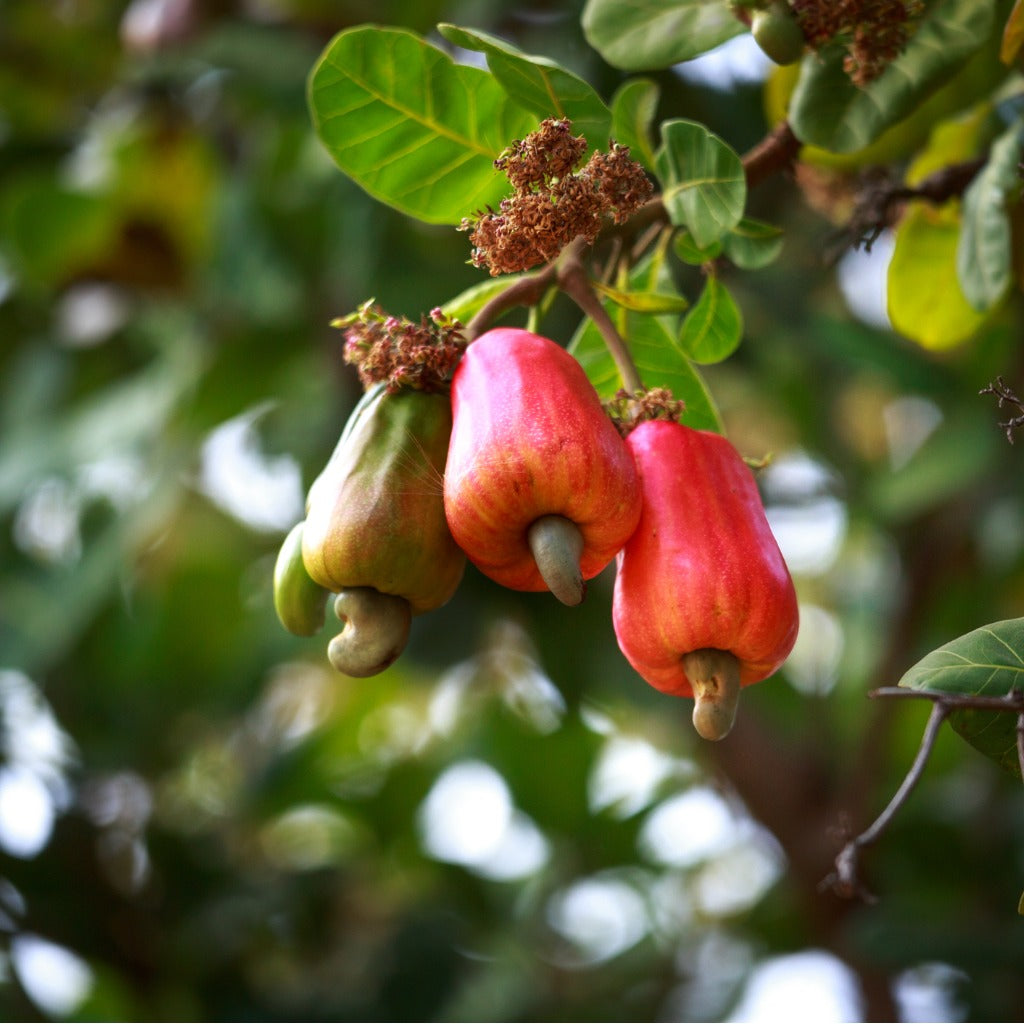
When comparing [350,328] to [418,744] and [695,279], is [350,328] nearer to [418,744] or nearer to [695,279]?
[695,279]

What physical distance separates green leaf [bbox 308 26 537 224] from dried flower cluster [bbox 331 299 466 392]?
0.11 metres

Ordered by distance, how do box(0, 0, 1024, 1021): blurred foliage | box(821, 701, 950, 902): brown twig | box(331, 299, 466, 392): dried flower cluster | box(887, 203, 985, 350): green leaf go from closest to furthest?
box(821, 701, 950, 902): brown twig → box(331, 299, 466, 392): dried flower cluster → box(887, 203, 985, 350): green leaf → box(0, 0, 1024, 1021): blurred foliage

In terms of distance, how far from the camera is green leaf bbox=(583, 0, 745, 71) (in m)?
0.95

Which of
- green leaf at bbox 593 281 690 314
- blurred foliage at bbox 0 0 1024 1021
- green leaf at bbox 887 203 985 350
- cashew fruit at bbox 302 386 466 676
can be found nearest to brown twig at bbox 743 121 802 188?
green leaf at bbox 593 281 690 314

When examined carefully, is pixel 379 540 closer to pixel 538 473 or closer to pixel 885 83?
pixel 538 473

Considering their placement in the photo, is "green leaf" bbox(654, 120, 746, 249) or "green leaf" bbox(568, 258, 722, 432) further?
"green leaf" bbox(568, 258, 722, 432)

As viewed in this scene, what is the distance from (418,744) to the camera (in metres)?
3.00

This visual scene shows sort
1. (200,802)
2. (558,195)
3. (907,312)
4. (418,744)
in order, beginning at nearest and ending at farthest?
(558,195)
(907,312)
(200,802)
(418,744)

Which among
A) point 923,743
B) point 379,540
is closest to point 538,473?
point 379,540

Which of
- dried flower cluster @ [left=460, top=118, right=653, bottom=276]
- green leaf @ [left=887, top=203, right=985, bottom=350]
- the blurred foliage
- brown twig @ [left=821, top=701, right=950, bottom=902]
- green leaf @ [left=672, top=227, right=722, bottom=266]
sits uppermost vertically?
dried flower cluster @ [left=460, top=118, right=653, bottom=276]

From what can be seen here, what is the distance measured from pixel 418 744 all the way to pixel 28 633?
102cm

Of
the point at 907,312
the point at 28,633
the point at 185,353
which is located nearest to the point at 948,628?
the point at 907,312

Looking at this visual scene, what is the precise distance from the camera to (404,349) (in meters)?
0.79

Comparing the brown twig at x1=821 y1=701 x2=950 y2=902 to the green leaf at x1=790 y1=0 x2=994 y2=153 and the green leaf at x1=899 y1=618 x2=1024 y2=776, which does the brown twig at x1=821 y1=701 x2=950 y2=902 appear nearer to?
the green leaf at x1=899 y1=618 x2=1024 y2=776
